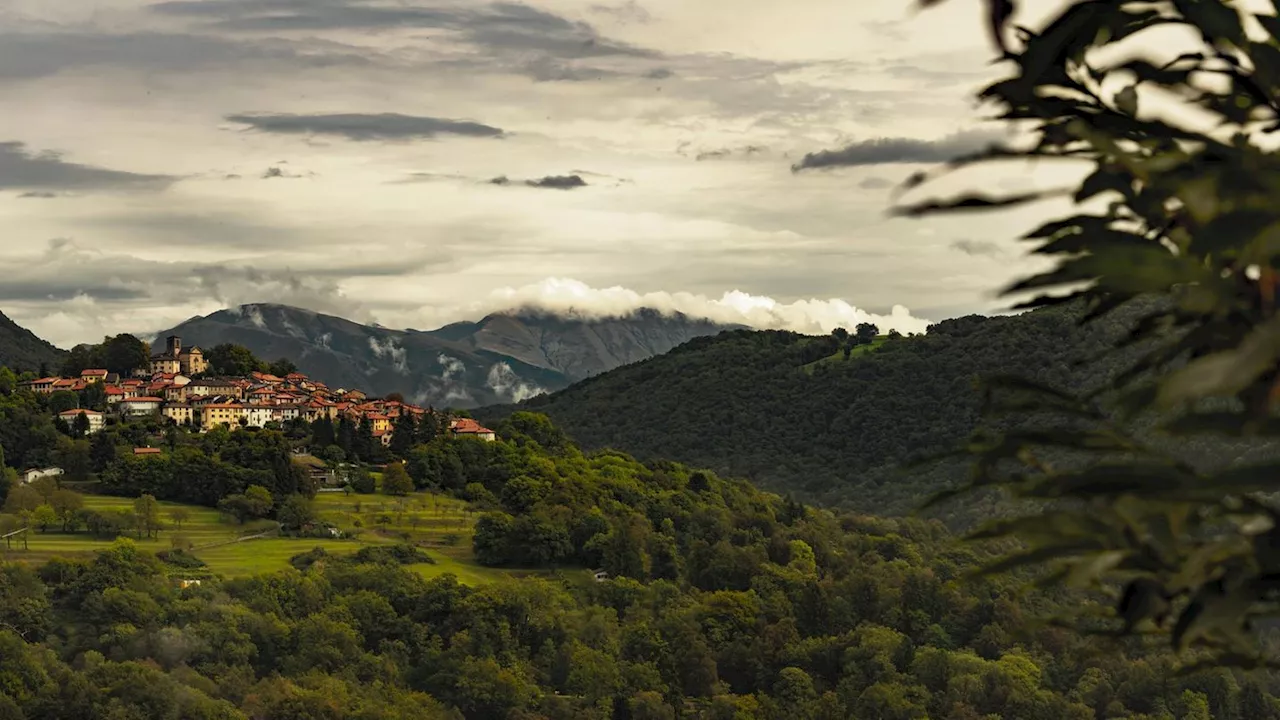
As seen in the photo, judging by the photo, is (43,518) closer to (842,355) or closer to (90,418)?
(90,418)

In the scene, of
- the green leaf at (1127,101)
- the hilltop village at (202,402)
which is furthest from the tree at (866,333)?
the green leaf at (1127,101)

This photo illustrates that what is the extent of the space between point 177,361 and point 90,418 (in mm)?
12431

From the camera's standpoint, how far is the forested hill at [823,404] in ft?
411

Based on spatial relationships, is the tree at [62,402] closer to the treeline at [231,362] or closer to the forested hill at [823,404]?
the treeline at [231,362]

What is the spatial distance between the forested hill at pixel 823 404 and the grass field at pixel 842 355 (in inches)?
Result: 8.4

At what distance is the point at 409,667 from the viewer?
60.1 meters

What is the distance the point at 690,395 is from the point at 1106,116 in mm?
146912

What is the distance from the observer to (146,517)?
69000 millimetres

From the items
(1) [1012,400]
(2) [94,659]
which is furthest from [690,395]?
(1) [1012,400]

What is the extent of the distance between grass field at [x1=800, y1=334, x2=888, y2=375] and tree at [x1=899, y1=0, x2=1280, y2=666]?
146 metres

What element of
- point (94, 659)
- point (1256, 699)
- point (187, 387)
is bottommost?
point (1256, 699)

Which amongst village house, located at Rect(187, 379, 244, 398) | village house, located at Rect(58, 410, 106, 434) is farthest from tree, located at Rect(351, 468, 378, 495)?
village house, located at Rect(58, 410, 106, 434)

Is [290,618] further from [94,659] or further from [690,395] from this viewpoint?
[690,395]

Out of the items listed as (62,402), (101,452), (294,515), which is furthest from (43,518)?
(62,402)
